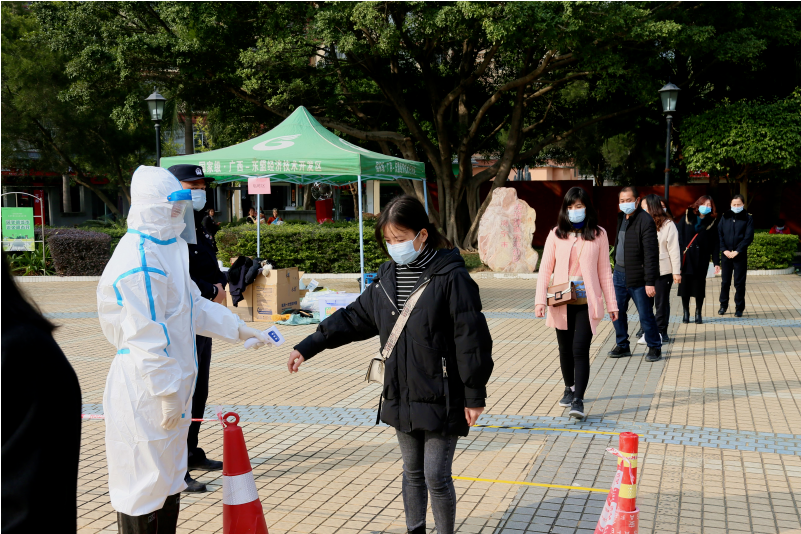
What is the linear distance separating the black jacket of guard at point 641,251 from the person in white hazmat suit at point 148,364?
5.79m

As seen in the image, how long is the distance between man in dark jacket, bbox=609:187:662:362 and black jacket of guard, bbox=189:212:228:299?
187 inches

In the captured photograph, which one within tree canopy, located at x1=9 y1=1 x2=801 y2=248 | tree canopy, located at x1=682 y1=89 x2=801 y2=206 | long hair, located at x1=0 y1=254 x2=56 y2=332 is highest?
tree canopy, located at x1=9 y1=1 x2=801 y2=248

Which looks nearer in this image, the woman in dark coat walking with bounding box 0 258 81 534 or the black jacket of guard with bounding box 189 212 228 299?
the woman in dark coat walking with bounding box 0 258 81 534

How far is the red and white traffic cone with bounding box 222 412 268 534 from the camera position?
328cm

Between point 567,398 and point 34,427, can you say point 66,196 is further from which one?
point 34,427

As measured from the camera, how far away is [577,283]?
5766 mm

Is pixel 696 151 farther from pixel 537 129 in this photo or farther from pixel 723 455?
pixel 723 455

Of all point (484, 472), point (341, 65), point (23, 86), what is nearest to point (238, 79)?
point (341, 65)

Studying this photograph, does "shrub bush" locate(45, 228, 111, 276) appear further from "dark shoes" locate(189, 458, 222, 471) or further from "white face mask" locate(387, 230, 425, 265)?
"white face mask" locate(387, 230, 425, 265)

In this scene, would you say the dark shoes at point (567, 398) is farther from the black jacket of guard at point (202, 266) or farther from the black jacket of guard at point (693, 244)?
the black jacket of guard at point (693, 244)

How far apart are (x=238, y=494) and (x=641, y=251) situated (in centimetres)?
595

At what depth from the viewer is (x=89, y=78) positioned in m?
19.6

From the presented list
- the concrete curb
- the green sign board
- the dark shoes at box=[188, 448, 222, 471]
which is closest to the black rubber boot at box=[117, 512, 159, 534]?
the dark shoes at box=[188, 448, 222, 471]

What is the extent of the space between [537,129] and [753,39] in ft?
27.1
